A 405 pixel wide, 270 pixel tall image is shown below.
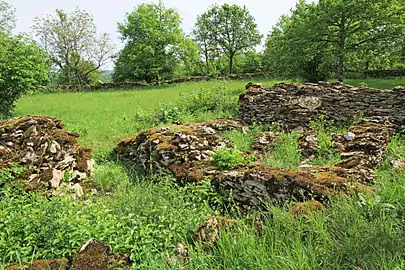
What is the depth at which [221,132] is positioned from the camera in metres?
7.84

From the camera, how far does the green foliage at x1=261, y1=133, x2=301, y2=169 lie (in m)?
5.38

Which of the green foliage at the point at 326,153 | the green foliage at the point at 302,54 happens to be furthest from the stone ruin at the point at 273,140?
the green foliage at the point at 302,54

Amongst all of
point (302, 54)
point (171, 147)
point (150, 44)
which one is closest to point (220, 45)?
point (150, 44)

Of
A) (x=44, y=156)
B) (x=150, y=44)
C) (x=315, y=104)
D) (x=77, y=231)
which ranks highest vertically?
(x=150, y=44)

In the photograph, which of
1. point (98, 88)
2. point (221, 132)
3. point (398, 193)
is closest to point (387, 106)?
point (221, 132)

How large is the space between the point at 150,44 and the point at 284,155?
28495 millimetres

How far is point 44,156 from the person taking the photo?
516 centimetres

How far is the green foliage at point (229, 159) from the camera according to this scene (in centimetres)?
503

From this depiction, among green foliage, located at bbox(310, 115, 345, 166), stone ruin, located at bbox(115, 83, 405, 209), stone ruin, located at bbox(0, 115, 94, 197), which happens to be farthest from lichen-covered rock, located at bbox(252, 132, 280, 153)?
stone ruin, located at bbox(0, 115, 94, 197)

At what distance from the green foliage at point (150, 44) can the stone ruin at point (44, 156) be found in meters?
25.1

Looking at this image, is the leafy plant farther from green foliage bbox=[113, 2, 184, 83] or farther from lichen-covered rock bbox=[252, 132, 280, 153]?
green foliage bbox=[113, 2, 184, 83]

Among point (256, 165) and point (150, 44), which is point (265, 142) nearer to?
point (256, 165)

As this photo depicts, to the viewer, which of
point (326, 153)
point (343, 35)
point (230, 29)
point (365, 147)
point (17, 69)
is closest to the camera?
point (365, 147)

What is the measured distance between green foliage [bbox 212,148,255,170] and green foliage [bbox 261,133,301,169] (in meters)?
0.46
